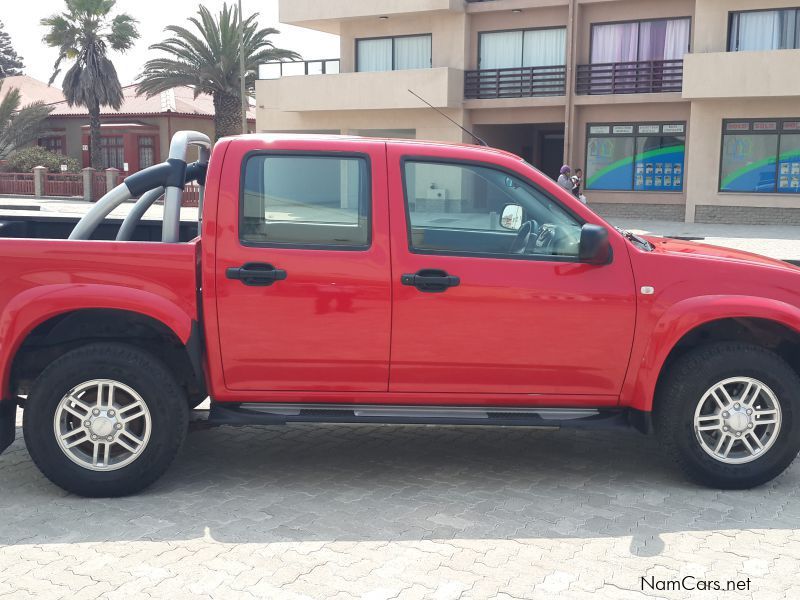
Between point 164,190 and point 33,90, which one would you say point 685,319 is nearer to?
point 164,190

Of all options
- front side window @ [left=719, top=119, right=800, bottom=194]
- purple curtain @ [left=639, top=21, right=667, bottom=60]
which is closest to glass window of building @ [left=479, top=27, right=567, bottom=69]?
purple curtain @ [left=639, top=21, right=667, bottom=60]

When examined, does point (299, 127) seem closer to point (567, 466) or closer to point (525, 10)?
point (525, 10)

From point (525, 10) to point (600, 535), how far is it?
2958cm

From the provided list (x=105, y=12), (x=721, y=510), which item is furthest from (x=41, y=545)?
(x=105, y=12)

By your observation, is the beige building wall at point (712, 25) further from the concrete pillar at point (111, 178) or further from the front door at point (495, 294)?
the front door at point (495, 294)

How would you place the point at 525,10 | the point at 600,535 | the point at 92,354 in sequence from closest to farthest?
1. the point at 600,535
2. the point at 92,354
3. the point at 525,10

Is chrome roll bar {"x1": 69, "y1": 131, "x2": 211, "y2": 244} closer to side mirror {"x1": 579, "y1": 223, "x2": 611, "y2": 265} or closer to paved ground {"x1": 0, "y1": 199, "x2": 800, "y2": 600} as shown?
paved ground {"x1": 0, "y1": 199, "x2": 800, "y2": 600}

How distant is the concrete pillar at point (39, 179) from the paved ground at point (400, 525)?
38.6m

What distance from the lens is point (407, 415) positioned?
482 centimetres

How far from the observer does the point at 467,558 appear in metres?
4.03

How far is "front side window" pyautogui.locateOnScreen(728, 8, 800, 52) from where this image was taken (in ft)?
89.6

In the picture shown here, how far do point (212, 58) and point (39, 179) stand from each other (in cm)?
1021

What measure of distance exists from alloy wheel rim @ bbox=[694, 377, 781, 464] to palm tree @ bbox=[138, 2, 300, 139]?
3415 cm

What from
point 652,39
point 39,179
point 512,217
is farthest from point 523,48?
point 512,217
